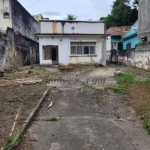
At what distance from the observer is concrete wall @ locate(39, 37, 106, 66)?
17.2m

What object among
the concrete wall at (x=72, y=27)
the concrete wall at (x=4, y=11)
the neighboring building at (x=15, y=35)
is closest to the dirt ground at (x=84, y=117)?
the neighboring building at (x=15, y=35)

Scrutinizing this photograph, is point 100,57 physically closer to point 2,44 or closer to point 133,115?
point 2,44

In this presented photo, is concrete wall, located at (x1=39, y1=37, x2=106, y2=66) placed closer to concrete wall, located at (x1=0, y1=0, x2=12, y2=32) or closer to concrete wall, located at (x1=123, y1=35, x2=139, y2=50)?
concrete wall, located at (x1=0, y1=0, x2=12, y2=32)

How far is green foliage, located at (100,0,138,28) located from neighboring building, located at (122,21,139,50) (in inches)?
332

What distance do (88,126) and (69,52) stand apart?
529 inches

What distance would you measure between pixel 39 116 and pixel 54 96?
1.90 meters

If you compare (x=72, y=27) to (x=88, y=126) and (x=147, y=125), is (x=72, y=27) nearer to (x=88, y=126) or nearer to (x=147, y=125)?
(x=88, y=126)

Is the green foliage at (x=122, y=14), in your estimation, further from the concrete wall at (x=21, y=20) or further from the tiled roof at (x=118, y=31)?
the concrete wall at (x=21, y=20)

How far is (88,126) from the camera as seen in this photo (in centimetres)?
454

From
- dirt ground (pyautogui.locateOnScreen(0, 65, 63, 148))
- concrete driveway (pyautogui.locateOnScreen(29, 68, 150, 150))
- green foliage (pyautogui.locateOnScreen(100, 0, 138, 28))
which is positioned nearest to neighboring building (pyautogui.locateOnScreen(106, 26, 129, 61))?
green foliage (pyautogui.locateOnScreen(100, 0, 138, 28))

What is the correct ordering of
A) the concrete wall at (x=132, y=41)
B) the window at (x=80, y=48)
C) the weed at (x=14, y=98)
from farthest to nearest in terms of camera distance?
the concrete wall at (x=132, y=41), the window at (x=80, y=48), the weed at (x=14, y=98)

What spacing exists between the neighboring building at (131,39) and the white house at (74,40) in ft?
16.0

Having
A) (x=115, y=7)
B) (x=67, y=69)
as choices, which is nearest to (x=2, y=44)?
(x=67, y=69)

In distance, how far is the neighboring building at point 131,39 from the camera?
20.7 metres
